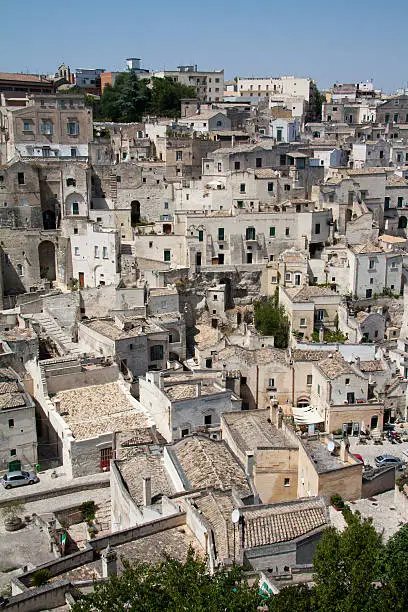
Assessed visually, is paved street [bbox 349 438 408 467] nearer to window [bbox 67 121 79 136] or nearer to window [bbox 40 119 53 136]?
window [bbox 67 121 79 136]

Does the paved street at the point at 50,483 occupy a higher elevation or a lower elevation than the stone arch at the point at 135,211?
lower

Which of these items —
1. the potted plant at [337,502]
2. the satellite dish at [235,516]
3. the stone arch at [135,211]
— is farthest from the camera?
the stone arch at [135,211]

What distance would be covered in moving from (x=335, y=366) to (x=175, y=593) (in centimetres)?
2006

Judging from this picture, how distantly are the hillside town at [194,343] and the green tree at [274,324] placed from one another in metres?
0.15

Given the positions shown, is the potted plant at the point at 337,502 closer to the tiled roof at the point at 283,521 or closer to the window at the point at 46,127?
the tiled roof at the point at 283,521

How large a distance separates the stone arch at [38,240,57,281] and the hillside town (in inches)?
3.6

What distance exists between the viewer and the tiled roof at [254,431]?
27.0 m

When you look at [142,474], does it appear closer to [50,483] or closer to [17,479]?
[50,483]

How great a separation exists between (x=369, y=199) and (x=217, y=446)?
29.0 meters

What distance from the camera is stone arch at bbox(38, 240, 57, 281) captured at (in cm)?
4806

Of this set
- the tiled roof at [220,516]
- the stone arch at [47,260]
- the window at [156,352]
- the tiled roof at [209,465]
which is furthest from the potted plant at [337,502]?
the stone arch at [47,260]

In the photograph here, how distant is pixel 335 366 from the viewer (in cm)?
3412

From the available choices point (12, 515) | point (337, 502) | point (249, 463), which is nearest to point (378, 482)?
point (337, 502)

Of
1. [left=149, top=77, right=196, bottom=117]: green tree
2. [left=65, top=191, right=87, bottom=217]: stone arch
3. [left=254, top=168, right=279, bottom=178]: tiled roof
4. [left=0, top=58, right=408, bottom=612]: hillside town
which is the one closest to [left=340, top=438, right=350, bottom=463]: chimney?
[left=0, top=58, right=408, bottom=612]: hillside town
